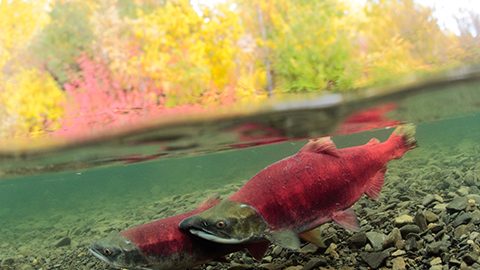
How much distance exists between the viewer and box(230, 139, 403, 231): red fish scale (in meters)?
3.25

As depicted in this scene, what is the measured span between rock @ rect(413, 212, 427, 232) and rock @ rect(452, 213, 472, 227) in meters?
0.30

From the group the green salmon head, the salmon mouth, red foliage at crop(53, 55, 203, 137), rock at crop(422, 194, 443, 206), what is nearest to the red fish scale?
the green salmon head

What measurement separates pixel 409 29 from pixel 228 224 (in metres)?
3.30

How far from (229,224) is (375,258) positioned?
162 centimetres

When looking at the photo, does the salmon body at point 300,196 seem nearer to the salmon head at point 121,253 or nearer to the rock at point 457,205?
the salmon head at point 121,253

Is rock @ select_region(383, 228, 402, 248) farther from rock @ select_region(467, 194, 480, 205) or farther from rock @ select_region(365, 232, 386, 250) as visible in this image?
rock @ select_region(467, 194, 480, 205)

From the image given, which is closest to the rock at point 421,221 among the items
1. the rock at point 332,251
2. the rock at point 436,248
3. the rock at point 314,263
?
the rock at point 436,248

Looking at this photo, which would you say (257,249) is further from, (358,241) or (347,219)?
(358,241)

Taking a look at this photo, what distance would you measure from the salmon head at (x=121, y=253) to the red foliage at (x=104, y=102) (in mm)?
1775

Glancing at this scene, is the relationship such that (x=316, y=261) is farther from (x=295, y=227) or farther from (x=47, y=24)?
(x=47, y=24)

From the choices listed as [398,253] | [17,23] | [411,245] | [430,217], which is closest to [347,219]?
[398,253]

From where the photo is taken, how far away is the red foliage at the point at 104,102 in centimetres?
416

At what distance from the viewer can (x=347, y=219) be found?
3520mm

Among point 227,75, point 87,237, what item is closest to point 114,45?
Result: point 227,75
